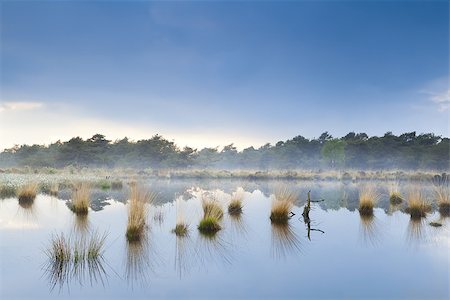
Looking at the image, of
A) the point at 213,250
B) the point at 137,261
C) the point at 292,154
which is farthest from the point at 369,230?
the point at 292,154

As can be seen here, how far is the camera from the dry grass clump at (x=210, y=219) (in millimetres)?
9023

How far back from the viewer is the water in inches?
207

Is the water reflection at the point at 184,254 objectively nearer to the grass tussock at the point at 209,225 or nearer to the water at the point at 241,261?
the water at the point at 241,261

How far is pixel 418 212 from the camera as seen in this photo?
11766 mm

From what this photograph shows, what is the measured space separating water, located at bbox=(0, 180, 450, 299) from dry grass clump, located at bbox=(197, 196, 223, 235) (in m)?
0.27

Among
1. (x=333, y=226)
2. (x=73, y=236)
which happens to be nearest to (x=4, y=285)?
(x=73, y=236)

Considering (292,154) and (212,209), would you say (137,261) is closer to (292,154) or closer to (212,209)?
(212,209)

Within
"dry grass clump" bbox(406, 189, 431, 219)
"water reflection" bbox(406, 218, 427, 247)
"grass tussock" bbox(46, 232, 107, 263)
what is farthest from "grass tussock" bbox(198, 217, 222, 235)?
"dry grass clump" bbox(406, 189, 431, 219)

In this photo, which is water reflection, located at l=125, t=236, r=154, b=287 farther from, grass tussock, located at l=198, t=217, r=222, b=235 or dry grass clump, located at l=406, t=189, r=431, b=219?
dry grass clump, located at l=406, t=189, r=431, b=219

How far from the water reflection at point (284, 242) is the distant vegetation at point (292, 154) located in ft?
157

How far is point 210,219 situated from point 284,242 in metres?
1.93

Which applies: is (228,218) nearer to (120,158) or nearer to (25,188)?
(25,188)

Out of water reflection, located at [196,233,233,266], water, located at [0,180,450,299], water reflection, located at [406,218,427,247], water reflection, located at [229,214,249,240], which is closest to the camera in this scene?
water, located at [0,180,450,299]

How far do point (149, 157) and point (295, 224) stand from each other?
51.1 meters
